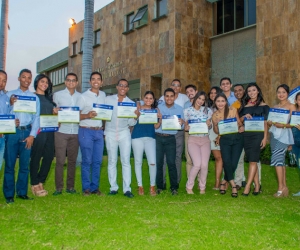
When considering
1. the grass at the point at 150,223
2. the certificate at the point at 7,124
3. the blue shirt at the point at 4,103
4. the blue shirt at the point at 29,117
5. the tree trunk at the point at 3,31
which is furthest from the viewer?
the tree trunk at the point at 3,31

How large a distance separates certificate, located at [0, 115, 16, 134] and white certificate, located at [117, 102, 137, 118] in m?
1.88

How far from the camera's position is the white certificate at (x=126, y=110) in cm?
662

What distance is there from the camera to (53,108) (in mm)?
6445

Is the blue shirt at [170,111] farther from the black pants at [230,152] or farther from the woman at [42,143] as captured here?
the woman at [42,143]

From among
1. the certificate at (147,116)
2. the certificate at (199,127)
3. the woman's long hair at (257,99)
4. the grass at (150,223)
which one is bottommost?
the grass at (150,223)

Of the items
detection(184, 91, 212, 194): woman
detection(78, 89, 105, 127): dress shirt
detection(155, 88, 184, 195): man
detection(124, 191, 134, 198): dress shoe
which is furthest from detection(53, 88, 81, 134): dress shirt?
detection(184, 91, 212, 194): woman

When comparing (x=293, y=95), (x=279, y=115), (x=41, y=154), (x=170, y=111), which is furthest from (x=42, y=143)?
(x=293, y=95)

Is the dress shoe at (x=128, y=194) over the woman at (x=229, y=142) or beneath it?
beneath

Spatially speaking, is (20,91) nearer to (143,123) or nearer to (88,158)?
(88,158)

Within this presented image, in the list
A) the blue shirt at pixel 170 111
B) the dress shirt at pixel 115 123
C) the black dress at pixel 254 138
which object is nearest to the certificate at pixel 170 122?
the blue shirt at pixel 170 111

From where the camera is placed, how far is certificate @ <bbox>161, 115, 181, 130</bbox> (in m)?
6.93

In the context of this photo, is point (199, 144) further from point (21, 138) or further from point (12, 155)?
point (12, 155)

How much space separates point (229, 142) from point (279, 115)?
3.45 ft

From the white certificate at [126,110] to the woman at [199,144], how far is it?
1.13 metres
